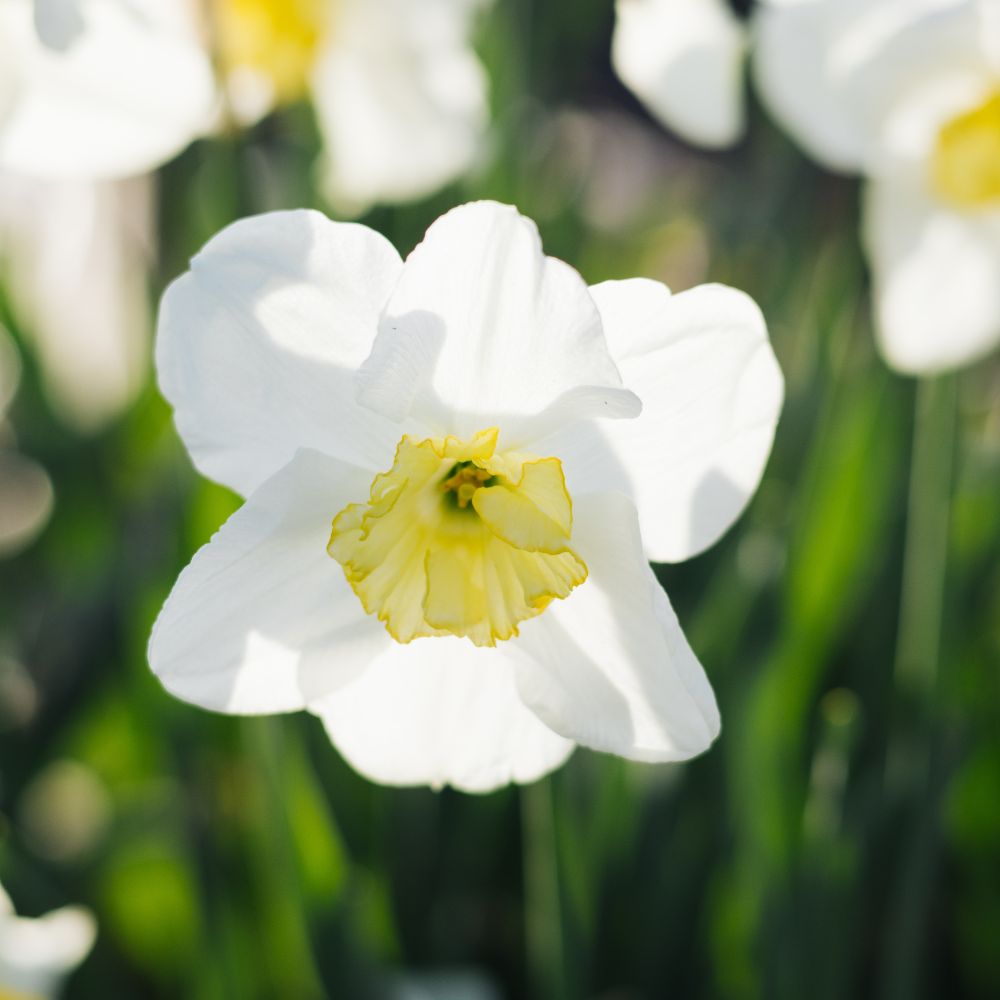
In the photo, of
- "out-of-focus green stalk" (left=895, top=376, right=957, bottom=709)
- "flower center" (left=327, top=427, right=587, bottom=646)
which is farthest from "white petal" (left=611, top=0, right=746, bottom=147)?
"flower center" (left=327, top=427, right=587, bottom=646)

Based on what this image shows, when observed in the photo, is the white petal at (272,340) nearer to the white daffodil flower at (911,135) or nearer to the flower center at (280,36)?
the white daffodil flower at (911,135)

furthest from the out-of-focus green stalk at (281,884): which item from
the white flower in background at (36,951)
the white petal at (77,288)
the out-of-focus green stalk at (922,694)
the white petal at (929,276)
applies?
the white petal at (77,288)

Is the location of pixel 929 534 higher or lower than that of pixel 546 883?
higher

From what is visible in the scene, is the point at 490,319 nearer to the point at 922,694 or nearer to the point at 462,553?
the point at 462,553

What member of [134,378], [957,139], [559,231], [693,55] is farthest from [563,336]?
[134,378]

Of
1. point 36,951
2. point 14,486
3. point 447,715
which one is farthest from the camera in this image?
point 14,486

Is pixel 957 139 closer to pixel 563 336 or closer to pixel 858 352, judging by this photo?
pixel 858 352

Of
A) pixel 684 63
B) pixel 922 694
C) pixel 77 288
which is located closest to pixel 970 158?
pixel 684 63
